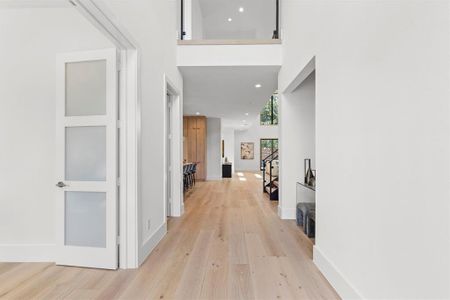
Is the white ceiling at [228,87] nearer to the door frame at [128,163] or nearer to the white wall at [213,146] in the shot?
the door frame at [128,163]

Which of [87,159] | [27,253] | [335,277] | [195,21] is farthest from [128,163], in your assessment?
[195,21]

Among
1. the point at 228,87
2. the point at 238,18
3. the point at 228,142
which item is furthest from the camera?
the point at 228,142

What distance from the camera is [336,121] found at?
2.01 meters

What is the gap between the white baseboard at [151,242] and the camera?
251 centimetres

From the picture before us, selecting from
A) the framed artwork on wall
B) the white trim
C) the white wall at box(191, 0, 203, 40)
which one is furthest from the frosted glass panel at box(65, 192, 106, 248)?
the framed artwork on wall

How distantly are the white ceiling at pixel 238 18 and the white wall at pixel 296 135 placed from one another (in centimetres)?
474

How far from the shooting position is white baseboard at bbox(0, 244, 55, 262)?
8.40ft

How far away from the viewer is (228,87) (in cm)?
538

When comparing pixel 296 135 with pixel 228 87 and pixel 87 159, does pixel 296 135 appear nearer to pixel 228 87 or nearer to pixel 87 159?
pixel 228 87

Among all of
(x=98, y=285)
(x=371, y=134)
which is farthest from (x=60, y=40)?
(x=371, y=134)

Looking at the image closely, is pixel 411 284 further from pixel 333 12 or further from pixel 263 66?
pixel 263 66

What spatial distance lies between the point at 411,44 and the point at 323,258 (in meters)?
1.88

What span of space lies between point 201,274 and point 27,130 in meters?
2.39

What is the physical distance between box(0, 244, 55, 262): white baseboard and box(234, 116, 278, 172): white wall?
13.1 m
